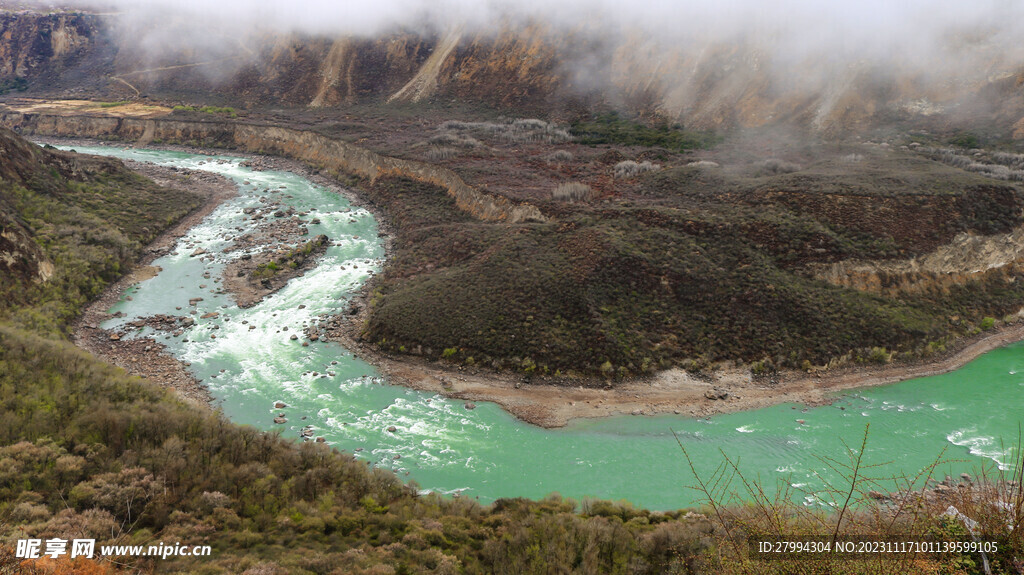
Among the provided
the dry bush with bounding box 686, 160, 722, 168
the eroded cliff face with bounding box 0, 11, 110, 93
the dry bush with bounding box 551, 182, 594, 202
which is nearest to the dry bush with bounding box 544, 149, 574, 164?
the dry bush with bounding box 551, 182, 594, 202

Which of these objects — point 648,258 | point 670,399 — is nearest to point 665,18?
point 648,258

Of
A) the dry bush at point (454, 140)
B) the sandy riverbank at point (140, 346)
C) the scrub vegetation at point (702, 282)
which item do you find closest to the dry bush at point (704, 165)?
the scrub vegetation at point (702, 282)

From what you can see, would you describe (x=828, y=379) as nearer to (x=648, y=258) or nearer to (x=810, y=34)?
(x=648, y=258)

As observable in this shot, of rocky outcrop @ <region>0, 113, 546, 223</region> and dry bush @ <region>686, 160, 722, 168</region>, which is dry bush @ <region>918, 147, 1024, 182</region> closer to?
dry bush @ <region>686, 160, 722, 168</region>

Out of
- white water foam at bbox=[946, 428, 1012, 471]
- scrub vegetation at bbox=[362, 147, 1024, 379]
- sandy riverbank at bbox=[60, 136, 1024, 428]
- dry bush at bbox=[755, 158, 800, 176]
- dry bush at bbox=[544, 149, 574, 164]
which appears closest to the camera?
white water foam at bbox=[946, 428, 1012, 471]

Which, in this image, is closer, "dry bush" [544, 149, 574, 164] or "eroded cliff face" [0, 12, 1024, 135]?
"dry bush" [544, 149, 574, 164]

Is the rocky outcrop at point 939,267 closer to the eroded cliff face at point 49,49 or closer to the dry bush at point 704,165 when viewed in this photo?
the dry bush at point 704,165

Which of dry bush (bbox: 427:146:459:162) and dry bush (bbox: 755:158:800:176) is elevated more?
dry bush (bbox: 427:146:459:162)
